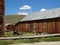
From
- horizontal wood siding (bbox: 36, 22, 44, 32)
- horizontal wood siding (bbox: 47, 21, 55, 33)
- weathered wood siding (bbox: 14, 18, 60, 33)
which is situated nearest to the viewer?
weathered wood siding (bbox: 14, 18, 60, 33)

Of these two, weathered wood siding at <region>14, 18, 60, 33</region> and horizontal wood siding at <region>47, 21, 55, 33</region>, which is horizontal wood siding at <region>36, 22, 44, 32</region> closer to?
weathered wood siding at <region>14, 18, 60, 33</region>

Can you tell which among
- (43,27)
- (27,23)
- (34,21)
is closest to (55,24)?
(43,27)

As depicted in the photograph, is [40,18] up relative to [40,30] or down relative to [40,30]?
up

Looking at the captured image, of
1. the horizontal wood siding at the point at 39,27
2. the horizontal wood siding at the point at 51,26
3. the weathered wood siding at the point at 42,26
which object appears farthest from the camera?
the horizontal wood siding at the point at 39,27

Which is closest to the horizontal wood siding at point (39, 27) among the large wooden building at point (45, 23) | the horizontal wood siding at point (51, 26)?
the large wooden building at point (45, 23)

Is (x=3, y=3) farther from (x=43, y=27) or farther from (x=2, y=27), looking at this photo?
(x=43, y=27)

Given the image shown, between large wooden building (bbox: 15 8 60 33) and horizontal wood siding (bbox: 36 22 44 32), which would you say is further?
horizontal wood siding (bbox: 36 22 44 32)

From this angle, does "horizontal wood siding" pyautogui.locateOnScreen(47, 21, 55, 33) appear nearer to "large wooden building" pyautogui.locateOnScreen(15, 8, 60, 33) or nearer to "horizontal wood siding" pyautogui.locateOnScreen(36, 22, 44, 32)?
"large wooden building" pyautogui.locateOnScreen(15, 8, 60, 33)

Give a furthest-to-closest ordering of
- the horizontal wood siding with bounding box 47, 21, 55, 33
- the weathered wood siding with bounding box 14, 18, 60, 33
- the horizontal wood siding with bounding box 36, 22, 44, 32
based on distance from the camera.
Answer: the horizontal wood siding with bounding box 36, 22, 44, 32 < the horizontal wood siding with bounding box 47, 21, 55, 33 < the weathered wood siding with bounding box 14, 18, 60, 33

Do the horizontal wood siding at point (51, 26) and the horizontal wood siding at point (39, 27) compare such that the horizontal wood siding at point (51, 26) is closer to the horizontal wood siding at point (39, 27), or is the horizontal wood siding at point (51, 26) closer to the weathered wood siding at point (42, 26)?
the weathered wood siding at point (42, 26)

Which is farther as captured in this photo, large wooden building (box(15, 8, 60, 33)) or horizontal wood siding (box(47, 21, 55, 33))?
horizontal wood siding (box(47, 21, 55, 33))

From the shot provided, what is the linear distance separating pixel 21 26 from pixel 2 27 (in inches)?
878

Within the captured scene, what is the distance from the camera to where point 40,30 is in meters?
40.1

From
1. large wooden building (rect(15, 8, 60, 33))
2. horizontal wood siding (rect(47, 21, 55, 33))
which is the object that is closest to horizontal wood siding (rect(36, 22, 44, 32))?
large wooden building (rect(15, 8, 60, 33))
